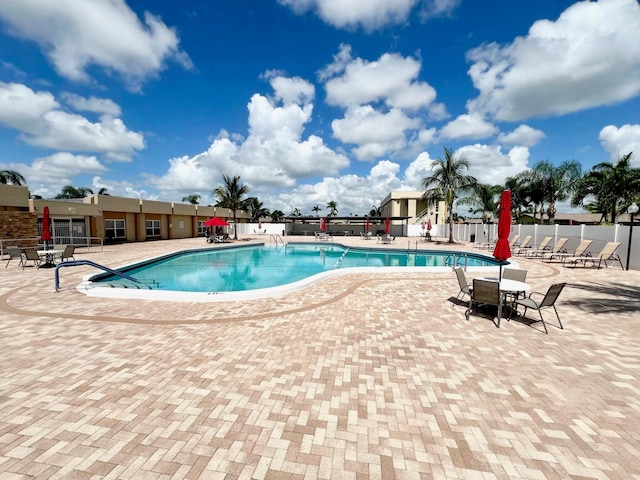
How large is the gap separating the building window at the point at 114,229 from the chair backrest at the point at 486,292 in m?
28.9

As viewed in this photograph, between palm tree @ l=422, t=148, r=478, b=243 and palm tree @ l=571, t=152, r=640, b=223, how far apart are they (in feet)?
29.0

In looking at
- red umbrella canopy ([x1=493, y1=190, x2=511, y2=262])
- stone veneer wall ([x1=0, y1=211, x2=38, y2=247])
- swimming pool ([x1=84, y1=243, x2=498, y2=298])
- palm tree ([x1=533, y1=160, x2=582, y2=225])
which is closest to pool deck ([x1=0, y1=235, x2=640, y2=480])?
red umbrella canopy ([x1=493, y1=190, x2=511, y2=262])

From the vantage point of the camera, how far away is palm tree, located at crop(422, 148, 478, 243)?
23.3 m

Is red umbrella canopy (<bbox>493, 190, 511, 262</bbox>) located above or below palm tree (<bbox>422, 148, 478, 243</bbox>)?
below

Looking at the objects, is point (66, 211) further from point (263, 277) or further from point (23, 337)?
point (23, 337)

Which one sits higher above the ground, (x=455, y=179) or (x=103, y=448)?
(x=455, y=179)

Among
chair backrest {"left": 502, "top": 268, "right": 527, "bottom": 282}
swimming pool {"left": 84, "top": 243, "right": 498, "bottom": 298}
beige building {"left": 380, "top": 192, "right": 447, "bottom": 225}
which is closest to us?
chair backrest {"left": 502, "top": 268, "right": 527, "bottom": 282}

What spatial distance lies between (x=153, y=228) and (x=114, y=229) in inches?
160

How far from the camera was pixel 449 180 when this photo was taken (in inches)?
932

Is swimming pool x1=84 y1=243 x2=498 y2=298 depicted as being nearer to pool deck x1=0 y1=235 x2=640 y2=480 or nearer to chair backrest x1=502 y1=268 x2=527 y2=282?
pool deck x1=0 y1=235 x2=640 y2=480

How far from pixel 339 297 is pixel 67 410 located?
5.70 metres

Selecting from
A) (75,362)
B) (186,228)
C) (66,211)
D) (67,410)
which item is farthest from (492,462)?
(186,228)

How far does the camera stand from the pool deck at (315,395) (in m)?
2.41

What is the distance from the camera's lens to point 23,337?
489 cm
